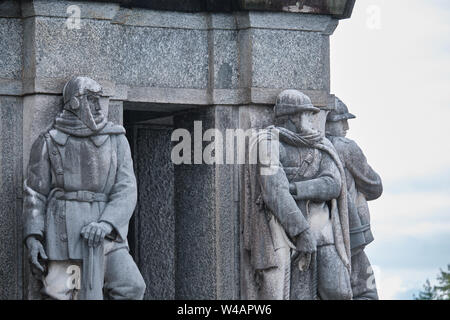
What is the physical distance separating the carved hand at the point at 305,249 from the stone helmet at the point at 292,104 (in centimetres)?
109

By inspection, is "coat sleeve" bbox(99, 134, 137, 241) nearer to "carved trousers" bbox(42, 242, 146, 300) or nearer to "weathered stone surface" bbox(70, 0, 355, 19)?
"carved trousers" bbox(42, 242, 146, 300)

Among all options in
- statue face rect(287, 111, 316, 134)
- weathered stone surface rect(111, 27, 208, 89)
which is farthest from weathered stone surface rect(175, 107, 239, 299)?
statue face rect(287, 111, 316, 134)

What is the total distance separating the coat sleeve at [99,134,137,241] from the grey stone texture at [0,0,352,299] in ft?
1.56

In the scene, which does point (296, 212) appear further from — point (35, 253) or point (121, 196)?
point (35, 253)

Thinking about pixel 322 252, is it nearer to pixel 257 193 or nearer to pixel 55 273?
pixel 257 193

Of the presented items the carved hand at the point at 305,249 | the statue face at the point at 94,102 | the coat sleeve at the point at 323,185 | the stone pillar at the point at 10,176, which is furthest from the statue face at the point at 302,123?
the stone pillar at the point at 10,176

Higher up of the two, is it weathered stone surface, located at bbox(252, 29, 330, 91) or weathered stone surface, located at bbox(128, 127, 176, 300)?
weathered stone surface, located at bbox(252, 29, 330, 91)

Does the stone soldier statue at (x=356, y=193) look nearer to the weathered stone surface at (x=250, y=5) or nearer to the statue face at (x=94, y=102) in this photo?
the weathered stone surface at (x=250, y=5)

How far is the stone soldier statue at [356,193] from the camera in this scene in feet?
59.6

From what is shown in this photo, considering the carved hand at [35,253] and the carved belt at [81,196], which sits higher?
the carved belt at [81,196]

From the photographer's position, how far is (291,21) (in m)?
17.6

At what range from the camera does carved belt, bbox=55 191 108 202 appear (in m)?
16.3
